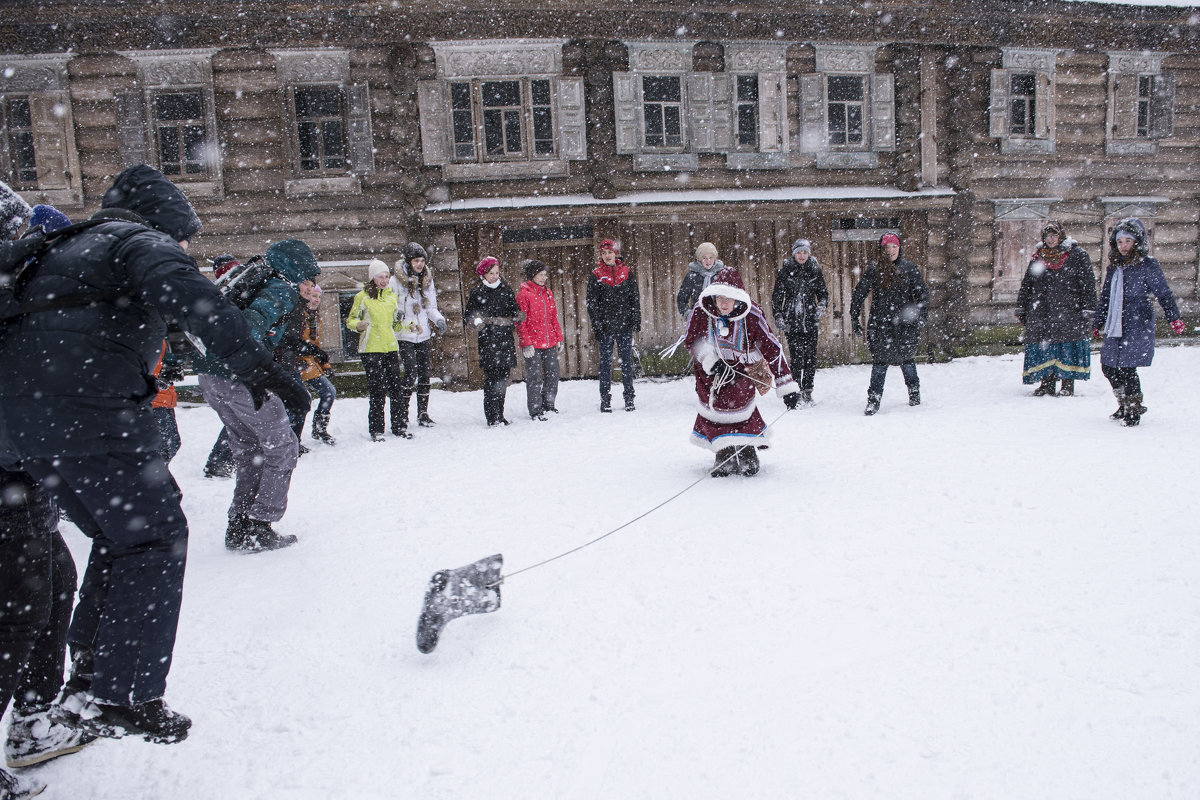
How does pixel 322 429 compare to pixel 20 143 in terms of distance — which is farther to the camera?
pixel 20 143

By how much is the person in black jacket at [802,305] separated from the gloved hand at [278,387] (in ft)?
23.8

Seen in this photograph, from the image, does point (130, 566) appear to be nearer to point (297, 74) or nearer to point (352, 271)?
point (352, 271)

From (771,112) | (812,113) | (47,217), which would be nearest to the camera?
(47,217)

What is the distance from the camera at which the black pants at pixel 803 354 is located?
8977mm

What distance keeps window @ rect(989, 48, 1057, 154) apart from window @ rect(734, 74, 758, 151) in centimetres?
442

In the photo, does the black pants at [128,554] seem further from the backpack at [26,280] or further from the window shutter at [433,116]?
the window shutter at [433,116]

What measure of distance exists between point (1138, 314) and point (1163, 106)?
10.6 meters

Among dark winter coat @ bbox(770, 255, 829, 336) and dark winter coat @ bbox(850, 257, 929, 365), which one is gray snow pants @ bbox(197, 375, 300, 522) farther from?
dark winter coat @ bbox(850, 257, 929, 365)

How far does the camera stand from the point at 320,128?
1147cm

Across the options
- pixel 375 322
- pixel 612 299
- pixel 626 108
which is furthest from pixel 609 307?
pixel 626 108

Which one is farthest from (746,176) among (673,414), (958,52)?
(673,414)

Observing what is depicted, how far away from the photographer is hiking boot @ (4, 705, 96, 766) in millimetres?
2277

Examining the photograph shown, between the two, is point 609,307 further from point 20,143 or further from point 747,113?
point 20,143

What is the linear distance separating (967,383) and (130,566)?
10.4 m
